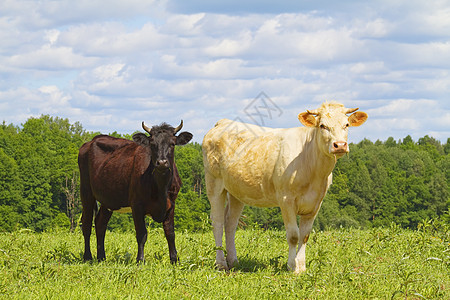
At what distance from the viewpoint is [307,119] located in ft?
29.7

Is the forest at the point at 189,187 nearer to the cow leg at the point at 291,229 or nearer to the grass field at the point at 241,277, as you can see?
the grass field at the point at 241,277

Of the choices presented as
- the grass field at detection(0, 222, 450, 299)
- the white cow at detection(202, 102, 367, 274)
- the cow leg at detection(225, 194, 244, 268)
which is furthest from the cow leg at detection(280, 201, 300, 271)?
the cow leg at detection(225, 194, 244, 268)

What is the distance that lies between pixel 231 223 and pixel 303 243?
6.32 ft

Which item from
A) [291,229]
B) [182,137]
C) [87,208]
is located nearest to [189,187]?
[87,208]

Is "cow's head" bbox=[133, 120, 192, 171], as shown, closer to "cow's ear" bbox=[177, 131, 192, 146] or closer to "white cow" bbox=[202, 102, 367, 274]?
"cow's ear" bbox=[177, 131, 192, 146]

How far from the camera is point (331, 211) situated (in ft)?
298

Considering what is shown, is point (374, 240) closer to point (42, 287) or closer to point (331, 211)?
point (42, 287)

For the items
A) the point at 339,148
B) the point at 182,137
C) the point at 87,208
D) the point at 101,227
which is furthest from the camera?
the point at 87,208

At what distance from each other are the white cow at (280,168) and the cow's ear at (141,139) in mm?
1304

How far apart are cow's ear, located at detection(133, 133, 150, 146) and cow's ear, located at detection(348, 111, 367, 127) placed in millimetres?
3672

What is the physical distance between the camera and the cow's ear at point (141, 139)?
10023 mm

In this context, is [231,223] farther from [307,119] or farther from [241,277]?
[307,119]

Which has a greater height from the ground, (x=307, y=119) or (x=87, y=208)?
(x=307, y=119)

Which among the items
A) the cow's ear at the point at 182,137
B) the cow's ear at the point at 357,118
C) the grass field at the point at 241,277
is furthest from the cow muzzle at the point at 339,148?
the cow's ear at the point at 182,137
